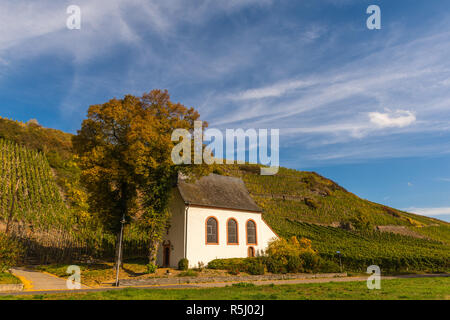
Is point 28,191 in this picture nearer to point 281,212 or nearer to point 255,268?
point 255,268

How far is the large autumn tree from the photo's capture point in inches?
847

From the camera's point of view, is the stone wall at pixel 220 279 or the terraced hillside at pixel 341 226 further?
the terraced hillside at pixel 341 226

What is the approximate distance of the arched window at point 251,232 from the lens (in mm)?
30989

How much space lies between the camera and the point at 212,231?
91.9 feet

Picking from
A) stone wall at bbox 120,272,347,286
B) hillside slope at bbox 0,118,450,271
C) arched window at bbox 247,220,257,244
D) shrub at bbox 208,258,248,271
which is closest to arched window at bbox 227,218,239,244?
arched window at bbox 247,220,257,244

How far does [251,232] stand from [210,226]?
571 cm

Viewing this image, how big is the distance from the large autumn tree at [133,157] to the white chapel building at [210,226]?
3.75 m

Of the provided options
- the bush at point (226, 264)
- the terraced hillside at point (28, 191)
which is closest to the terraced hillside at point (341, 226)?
the bush at point (226, 264)

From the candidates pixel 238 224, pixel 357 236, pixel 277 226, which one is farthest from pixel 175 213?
pixel 357 236

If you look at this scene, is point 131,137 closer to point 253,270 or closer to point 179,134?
point 179,134

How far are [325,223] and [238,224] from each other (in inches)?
1304

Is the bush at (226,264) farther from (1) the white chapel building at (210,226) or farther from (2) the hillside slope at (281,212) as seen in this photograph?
(2) the hillside slope at (281,212)

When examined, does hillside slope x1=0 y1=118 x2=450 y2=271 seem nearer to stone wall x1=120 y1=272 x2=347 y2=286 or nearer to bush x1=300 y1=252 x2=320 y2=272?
bush x1=300 y1=252 x2=320 y2=272
